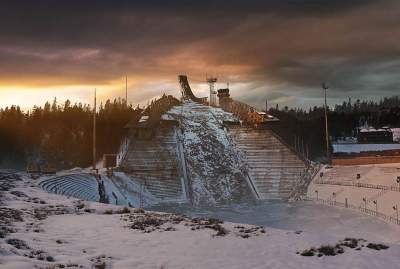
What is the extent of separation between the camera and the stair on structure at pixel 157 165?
60338 millimetres

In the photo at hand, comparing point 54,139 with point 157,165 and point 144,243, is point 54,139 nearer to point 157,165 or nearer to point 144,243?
point 157,165

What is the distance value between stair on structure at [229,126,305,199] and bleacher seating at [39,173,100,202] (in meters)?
20.9

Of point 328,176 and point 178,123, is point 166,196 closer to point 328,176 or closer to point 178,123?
point 328,176

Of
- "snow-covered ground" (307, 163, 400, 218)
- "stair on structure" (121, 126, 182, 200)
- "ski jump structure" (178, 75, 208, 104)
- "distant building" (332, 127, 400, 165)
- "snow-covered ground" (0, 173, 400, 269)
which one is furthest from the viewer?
"ski jump structure" (178, 75, 208, 104)

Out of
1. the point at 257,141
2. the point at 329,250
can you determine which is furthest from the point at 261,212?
the point at 329,250

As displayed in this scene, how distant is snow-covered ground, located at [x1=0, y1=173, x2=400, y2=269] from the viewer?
12617mm

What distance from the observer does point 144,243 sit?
50.1 ft

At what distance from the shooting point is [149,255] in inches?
531

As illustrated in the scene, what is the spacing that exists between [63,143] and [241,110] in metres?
40.7

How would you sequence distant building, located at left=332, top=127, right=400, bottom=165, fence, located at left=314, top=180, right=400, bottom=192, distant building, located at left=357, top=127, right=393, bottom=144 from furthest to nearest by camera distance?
distant building, located at left=357, top=127, right=393, bottom=144 → distant building, located at left=332, top=127, right=400, bottom=165 → fence, located at left=314, top=180, right=400, bottom=192

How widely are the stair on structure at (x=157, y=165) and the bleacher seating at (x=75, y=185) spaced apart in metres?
9.84

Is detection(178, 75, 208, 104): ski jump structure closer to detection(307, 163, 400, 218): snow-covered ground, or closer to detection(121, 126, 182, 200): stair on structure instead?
detection(121, 126, 182, 200): stair on structure

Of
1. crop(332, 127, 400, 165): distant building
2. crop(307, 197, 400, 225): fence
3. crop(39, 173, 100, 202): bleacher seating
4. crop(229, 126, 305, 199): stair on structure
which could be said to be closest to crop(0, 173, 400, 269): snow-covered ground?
crop(39, 173, 100, 202): bleacher seating

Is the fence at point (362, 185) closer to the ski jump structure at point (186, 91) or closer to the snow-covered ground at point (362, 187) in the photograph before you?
the snow-covered ground at point (362, 187)
